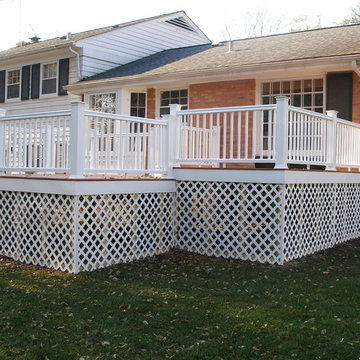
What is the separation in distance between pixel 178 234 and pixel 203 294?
2720 millimetres

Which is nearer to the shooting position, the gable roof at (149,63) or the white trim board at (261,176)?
the white trim board at (261,176)

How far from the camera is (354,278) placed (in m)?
6.49

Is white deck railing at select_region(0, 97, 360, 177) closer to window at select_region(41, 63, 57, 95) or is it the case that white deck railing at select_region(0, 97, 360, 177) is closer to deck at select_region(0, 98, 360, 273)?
deck at select_region(0, 98, 360, 273)

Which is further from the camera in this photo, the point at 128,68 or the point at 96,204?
the point at 128,68

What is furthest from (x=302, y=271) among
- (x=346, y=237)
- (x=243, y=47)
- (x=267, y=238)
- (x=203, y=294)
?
(x=243, y=47)

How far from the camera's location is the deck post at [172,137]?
328 inches

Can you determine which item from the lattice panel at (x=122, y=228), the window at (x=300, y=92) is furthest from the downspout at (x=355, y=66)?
the lattice panel at (x=122, y=228)

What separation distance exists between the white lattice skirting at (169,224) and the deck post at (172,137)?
0.35 m

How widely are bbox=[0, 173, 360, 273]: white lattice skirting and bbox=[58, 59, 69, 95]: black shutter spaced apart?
8.32 metres

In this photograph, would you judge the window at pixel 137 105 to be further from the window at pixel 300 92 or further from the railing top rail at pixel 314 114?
the railing top rail at pixel 314 114

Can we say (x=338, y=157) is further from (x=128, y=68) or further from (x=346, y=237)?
(x=128, y=68)

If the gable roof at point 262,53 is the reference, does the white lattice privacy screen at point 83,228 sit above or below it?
below

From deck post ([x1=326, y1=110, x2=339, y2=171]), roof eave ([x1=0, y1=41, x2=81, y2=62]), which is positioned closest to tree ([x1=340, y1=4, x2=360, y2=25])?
roof eave ([x1=0, y1=41, x2=81, y2=62])

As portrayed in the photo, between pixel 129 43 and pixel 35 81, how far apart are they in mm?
→ 3424
